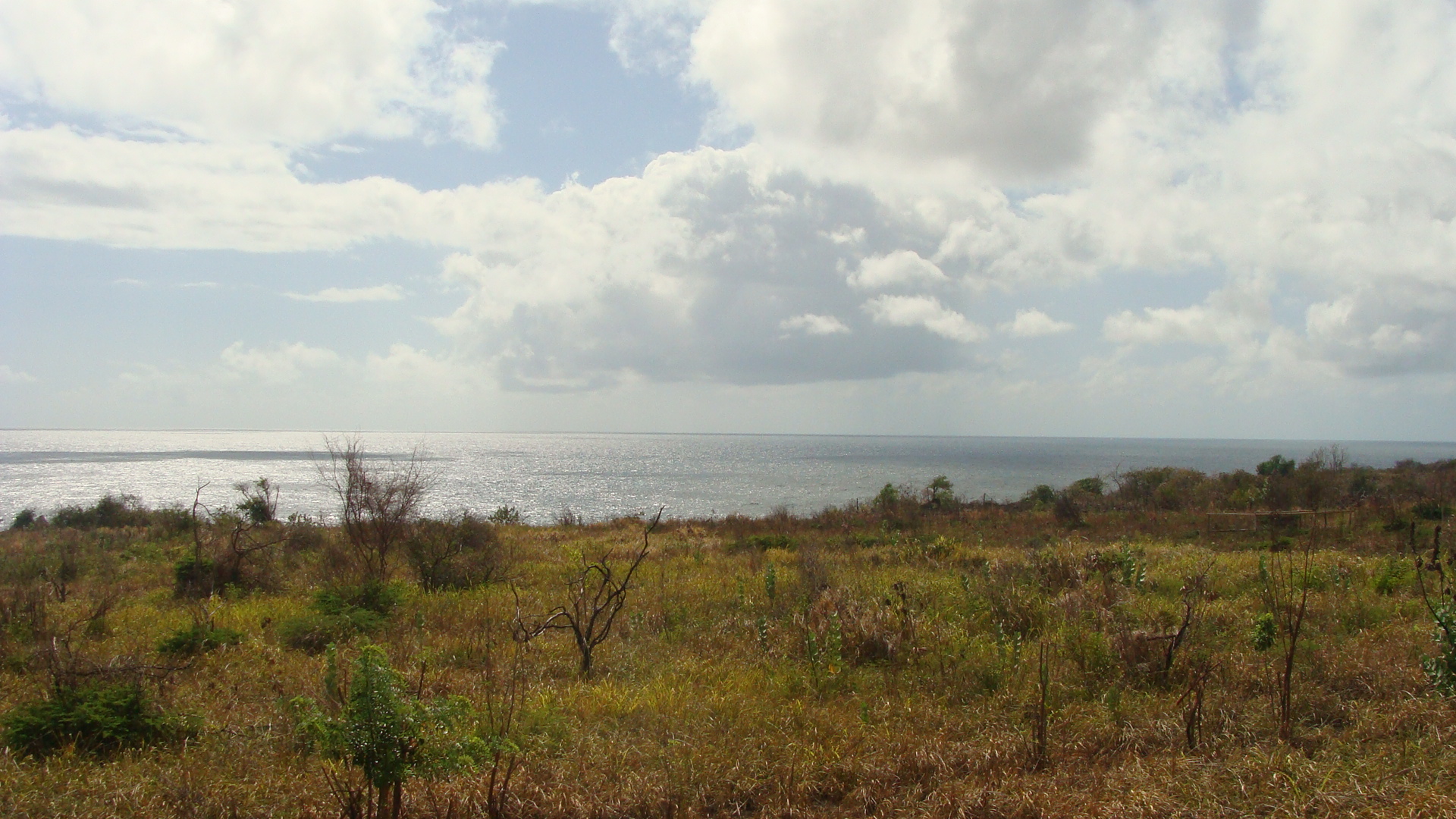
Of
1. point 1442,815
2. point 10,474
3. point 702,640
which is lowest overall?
point 10,474

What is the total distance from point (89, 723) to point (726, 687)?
5225 millimetres

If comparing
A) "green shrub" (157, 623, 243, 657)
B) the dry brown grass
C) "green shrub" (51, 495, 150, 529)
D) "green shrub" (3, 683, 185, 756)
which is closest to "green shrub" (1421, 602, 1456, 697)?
the dry brown grass

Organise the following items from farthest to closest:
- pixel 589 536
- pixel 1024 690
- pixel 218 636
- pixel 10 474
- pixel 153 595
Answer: pixel 10 474, pixel 589 536, pixel 153 595, pixel 218 636, pixel 1024 690

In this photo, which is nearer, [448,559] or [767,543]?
[448,559]

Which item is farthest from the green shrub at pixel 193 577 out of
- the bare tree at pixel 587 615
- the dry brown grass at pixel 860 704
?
the bare tree at pixel 587 615

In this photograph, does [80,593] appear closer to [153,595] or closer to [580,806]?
[153,595]

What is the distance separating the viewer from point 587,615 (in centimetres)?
1026

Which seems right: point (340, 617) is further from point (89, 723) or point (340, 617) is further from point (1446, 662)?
point (1446, 662)

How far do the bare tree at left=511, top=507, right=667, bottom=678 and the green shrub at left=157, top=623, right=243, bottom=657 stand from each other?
3348 mm

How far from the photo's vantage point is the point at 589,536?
23531mm

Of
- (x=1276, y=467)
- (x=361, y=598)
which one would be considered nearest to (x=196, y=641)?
(x=361, y=598)

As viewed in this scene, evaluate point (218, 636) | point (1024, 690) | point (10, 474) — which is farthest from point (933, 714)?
point (10, 474)

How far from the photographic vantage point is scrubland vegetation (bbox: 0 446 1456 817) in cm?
477

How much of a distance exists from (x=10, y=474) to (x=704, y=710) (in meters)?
124
